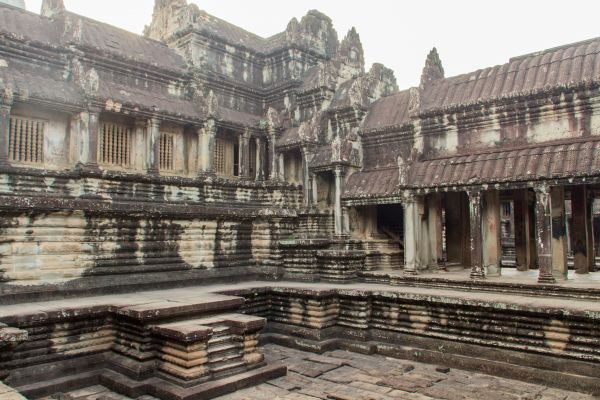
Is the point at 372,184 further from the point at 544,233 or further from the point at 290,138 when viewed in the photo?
the point at 544,233

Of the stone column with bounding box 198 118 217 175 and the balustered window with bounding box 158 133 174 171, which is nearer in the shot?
the stone column with bounding box 198 118 217 175

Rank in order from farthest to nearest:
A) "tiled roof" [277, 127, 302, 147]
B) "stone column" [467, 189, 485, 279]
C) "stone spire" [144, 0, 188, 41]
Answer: "stone spire" [144, 0, 188, 41]
"tiled roof" [277, 127, 302, 147]
"stone column" [467, 189, 485, 279]

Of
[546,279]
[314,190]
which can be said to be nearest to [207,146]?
[314,190]

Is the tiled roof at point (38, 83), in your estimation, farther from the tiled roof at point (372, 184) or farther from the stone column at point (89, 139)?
the tiled roof at point (372, 184)

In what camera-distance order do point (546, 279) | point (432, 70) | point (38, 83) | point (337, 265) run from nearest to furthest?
1. point (546, 279)
2. point (337, 265)
3. point (38, 83)
4. point (432, 70)

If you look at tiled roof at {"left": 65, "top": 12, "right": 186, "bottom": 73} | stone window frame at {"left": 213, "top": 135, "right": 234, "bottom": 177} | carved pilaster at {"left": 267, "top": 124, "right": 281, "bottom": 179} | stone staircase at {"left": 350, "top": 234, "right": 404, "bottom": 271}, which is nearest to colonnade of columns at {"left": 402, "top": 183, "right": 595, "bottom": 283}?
stone staircase at {"left": 350, "top": 234, "right": 404, "bottom": 271}

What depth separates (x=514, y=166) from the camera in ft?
34.7

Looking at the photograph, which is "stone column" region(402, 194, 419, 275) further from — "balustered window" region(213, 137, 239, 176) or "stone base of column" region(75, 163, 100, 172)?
"balustered window" region(213, 137, 239, 176)

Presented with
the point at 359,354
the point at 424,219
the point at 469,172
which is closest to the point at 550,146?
the point at 469,172

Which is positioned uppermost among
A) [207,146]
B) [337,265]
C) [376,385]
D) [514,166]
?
[207,146]

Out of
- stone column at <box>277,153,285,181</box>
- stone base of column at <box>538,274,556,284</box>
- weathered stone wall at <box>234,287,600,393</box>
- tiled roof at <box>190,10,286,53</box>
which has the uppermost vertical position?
tiled roof at <box>190,10,286,53</box>

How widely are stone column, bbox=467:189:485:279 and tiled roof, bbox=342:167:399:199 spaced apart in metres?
3.46

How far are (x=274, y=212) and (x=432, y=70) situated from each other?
6825mm

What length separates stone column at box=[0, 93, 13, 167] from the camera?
12.7 meters
